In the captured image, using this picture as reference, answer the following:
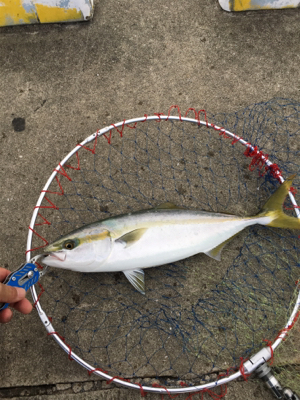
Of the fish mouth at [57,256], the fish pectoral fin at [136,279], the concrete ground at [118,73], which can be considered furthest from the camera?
the concrete ground at [118,73]

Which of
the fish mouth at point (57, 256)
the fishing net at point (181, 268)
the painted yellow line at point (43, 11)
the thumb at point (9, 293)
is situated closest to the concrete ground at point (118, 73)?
the painted yellow line at point (43, 11)

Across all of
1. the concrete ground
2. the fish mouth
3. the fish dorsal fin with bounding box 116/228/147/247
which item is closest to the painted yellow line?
the concrete ground

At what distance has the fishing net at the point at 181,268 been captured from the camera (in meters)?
3.04

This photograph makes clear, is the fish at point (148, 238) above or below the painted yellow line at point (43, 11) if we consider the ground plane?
below

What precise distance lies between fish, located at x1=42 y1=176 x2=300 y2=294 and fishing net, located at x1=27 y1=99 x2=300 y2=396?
1.05 feet

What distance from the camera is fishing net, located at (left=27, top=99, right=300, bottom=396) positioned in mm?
3035

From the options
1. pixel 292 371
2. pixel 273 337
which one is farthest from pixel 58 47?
pixel 292 371

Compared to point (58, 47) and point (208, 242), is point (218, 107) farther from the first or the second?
point (58, 47)

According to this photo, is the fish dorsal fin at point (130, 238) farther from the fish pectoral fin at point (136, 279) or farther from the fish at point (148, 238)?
the fish pectoral fin at point (136, 279)

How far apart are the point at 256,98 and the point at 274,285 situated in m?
2.50

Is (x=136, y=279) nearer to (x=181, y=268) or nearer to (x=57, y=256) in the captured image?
(x=181, y=268)

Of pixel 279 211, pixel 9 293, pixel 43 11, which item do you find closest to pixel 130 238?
pixel 9 293

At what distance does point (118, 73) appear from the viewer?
4016 millimetres

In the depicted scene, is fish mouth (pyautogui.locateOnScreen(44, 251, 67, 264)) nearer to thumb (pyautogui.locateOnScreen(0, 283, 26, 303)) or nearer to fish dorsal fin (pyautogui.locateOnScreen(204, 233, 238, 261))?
thumb (pyautogui.locateOnScreen(0, 283, 26, 303))
